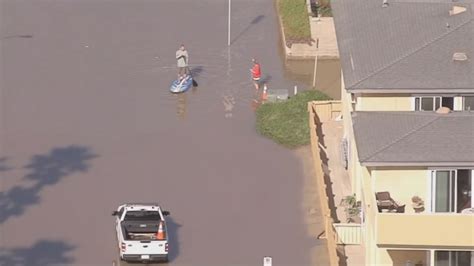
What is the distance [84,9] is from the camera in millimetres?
76125

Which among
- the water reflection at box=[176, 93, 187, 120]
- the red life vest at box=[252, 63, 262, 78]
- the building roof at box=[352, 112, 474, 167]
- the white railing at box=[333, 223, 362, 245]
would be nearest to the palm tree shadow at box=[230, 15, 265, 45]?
the red life vest at box=[252, 63, 262, 78]

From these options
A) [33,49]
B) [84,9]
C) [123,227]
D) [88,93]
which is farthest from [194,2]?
[123,227]

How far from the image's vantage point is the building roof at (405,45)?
45688 millimetres

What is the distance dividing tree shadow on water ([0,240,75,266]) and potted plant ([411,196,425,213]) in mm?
10653

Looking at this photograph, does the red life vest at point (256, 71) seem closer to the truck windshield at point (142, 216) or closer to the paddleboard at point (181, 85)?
the paddleboard at point (181, 85)

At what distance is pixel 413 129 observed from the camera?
42.6m

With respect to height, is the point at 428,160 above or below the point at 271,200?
above

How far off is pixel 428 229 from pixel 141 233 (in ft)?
31.7

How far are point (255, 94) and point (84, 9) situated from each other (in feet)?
52.8

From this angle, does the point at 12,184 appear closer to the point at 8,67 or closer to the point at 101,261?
the point at 101,261

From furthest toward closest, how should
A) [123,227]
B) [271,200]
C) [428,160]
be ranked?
[271,200], [123,227], [428,160]

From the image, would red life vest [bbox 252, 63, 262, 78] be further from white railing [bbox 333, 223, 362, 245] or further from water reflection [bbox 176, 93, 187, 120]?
white railing [bbox 333, 223, 362, 245]

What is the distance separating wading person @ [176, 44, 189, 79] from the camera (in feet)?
209

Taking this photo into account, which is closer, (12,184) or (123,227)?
(123,227)
